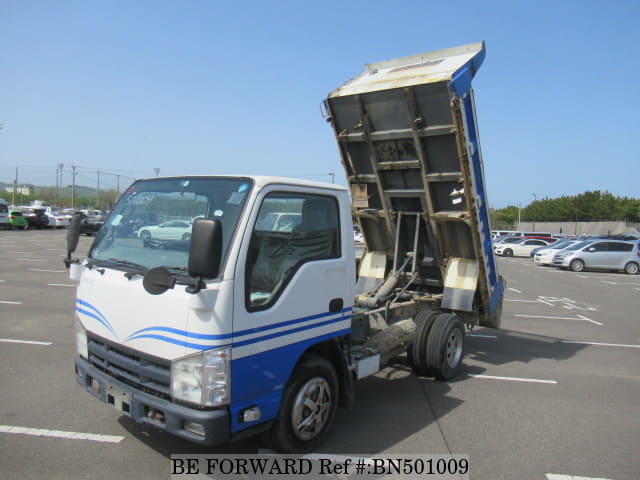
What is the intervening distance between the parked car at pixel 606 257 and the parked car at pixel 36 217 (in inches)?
1591

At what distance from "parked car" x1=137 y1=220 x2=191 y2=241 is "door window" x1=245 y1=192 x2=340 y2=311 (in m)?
0.57

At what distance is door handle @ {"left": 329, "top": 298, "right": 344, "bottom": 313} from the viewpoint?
3.96 metres

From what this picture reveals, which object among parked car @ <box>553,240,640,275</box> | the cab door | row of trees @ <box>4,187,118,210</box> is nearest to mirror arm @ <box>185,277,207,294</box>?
the cab door

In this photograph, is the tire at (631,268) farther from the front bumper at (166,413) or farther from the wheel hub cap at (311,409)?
the front bumper at (166,413)

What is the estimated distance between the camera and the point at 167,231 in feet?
12.0

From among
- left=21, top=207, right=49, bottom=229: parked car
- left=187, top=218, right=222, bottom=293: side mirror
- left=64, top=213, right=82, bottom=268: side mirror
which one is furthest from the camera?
left=21, top=207, right=49, bottom=229: parked car

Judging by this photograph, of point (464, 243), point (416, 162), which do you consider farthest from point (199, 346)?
point (464, 243)

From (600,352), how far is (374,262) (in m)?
4.09

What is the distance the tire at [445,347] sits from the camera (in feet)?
18.6

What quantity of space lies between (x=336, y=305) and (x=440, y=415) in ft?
6.16

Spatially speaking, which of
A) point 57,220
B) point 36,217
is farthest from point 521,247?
point 57,220

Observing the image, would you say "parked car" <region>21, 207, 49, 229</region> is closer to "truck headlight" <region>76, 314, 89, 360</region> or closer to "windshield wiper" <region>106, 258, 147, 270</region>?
"truck headlight" <region>76, 314, 89, 360</region>

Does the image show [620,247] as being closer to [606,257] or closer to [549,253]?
[606,257]

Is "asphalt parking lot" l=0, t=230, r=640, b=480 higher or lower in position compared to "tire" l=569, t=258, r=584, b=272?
lower
